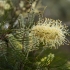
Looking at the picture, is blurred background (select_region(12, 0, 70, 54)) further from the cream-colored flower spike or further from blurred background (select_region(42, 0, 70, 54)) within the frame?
the cream-colored flower spike

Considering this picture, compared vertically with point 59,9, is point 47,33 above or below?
below

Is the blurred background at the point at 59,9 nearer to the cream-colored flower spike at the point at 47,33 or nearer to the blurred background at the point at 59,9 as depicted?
the blurred background at the point at 59,9

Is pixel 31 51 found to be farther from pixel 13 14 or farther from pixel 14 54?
pixel 13 14

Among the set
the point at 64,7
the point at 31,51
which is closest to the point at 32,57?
the point at 31,51

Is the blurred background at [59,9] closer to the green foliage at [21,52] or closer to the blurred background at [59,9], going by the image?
the blurred background at [59,9]

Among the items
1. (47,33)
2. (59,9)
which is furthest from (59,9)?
(47,33)

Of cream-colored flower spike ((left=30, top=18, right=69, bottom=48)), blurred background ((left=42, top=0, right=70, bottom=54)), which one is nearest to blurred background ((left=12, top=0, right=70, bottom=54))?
blurred background ((left=42, top=0, right=70, bottom=54))

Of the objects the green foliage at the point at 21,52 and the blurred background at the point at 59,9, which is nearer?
the green foliage at the point at 21,52

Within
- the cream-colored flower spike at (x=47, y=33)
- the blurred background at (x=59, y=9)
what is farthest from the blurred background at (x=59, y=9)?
the cream-colored flower spike at (x=47, y=33)

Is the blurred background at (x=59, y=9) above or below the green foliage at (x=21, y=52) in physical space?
above

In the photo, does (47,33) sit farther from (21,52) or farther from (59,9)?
(59,9)

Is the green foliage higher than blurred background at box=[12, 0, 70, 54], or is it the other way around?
blurred background at box=[12, 0, 70, 54]
